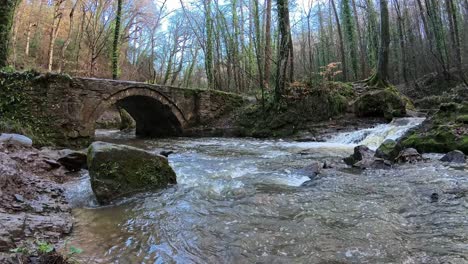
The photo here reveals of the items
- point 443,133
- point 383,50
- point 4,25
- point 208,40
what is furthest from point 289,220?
point 208,40

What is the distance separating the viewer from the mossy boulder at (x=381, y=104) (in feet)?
35.5

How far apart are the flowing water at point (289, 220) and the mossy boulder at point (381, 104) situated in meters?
5.72

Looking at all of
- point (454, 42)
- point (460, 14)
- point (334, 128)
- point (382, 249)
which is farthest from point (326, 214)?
point (460, 14)

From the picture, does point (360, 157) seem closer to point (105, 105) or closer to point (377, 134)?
point (377, 134)

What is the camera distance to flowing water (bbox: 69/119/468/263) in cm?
256

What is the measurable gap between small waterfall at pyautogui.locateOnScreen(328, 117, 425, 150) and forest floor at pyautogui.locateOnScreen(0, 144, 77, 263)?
23.4 feet

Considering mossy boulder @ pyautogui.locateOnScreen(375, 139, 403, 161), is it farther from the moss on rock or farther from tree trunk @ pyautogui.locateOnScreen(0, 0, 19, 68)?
tree trunk @ pyautogui.locateOnScreen(0, 0, 19, 68)

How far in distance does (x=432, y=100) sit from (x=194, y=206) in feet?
44.2

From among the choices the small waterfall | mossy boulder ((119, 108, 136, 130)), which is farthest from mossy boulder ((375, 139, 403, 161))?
mossy boulder ((119, 108, 136, 130))

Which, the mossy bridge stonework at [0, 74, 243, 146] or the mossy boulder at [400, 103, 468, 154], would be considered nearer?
the mossy boulder at [400, 103, 468, 154]

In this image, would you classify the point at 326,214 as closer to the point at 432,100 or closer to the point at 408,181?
the point at 408,181

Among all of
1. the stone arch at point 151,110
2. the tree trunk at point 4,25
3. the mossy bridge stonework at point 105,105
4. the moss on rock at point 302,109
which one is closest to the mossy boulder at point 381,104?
the moss on rock at point 302,109

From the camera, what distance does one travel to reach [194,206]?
12.8 ft

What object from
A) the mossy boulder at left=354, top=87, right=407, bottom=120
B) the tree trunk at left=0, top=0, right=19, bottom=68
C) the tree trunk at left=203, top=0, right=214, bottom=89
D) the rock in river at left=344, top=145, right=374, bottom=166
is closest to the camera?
the rock in river at left=344, top=145, right=374, bottom=166
